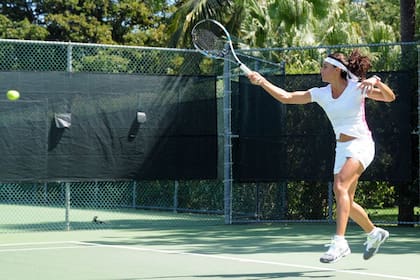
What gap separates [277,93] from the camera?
23.9 ft

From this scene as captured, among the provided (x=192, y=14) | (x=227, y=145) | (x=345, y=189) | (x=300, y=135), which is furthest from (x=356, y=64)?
(x=192, y=14)

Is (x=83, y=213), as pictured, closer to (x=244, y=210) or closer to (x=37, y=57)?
(x=244, y=210)

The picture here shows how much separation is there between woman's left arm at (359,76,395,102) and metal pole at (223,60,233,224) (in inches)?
231

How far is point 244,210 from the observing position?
1398cm

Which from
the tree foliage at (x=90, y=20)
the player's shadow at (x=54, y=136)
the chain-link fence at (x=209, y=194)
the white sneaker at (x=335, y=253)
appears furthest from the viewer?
the tree foliage at (x=90, y=20)

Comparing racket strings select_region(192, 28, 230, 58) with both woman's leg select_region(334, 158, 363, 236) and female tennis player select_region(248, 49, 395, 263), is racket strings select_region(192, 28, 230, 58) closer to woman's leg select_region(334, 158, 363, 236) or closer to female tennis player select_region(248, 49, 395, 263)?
female tennis player select_region(248, 49, 395, 263)

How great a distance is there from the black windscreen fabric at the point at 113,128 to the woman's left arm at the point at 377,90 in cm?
592

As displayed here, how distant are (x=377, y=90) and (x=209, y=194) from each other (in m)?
8.40

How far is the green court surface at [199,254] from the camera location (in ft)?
24.1

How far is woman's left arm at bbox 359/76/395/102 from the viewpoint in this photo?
7.07m

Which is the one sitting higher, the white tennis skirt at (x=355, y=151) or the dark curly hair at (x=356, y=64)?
the dark curly hair at (x=356, y=64)

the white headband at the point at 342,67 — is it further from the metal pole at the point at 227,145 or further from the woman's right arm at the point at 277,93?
the metal pole at the point at 227,145

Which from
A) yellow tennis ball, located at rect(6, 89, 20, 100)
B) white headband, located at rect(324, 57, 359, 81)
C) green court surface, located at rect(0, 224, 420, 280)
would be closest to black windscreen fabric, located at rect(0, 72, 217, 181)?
yellow tennis ball, located at rect(6, 89, 20, 100)

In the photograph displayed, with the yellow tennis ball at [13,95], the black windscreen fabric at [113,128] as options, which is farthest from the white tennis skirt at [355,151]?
the black windscreen fabric at [113,128]
